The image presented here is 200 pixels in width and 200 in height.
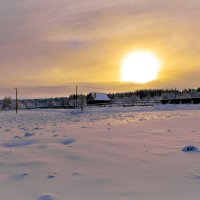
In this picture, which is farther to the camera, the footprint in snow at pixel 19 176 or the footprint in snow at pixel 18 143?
the footprint in snow at pixel 18 143

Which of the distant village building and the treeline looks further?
the treeline

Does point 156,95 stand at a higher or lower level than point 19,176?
higher

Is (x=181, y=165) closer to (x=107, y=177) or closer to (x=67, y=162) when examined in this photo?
(x=107, y=177)

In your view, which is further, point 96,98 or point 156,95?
point 156,95

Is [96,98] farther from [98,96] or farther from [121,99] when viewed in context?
[121,99]

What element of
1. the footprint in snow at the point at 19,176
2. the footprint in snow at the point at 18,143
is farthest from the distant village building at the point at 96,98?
the footprint in snow at the point at 19,176

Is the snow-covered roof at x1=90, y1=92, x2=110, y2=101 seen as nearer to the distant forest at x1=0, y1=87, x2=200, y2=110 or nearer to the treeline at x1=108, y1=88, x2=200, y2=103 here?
the distant forest at x1=0, y1=87, x2=200, y2=110

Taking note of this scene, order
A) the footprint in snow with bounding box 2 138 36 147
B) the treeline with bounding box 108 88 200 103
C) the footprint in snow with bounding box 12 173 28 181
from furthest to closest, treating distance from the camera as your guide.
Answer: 1. the treeline with bounding box 108 88 200 103
2. the footprint in snow with bounding box 2 138 36 147
3. the footprint in snow with bounding box 12 173 28 181

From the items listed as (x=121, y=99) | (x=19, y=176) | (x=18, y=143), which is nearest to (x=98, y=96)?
(x=121, y=99)

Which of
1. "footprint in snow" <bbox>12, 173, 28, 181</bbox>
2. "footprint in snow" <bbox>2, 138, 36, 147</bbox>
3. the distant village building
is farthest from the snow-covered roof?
"footprint in snow" <bbox>12, 173, 28, 181</bbox>

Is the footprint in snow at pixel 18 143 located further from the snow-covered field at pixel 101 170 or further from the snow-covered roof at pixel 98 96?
the snow-covered roof at pixel 98 96

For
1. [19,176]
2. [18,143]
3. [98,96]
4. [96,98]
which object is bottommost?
[19,176]

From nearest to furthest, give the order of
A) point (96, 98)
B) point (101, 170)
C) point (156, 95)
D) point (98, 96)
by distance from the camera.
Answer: point (101, 170) → point (96, 98) → point (98, 96) → point (156, 95)

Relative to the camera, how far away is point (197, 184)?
154 inches
